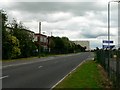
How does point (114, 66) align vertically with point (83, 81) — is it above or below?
above

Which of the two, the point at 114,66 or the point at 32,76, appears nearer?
the point at 114,66

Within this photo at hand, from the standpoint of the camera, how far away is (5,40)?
59.6 meters

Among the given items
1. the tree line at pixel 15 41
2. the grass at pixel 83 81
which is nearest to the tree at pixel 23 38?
the tree line at pixel 15 41

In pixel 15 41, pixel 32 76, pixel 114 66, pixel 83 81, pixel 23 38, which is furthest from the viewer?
pixel 23 38

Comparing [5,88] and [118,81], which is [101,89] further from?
[5,88]

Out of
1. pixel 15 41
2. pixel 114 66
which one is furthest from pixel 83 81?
pixel 15 41

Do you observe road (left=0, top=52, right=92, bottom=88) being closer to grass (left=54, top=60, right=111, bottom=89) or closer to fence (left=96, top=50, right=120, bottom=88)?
grass (left=54, top=60, right=111, bottom=89)

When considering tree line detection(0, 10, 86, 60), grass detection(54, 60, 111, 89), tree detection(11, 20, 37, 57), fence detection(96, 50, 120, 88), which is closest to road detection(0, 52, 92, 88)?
grass detection(54, 60, 111, 89)

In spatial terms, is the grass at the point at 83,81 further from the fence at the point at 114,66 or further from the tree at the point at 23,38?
the tree at the point at 23,38

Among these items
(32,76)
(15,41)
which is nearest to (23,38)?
(15,41)

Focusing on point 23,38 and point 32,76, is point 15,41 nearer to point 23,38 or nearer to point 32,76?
point 23,38

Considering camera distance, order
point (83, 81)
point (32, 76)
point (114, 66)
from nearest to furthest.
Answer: point (114, 66) → point (83, 81) → point (32, 76)

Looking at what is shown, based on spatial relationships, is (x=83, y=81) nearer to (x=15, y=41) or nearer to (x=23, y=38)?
(x=15, y=41)

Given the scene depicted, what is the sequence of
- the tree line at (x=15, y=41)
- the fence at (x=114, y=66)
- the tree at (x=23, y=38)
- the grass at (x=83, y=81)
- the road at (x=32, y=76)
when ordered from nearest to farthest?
the fence at (x=114, y=66) → the grass at (x=83, y=81) → the road at (x=32, y=76) → the tree line at (x=15, y=41) → the tree at (x=23, y=38)
